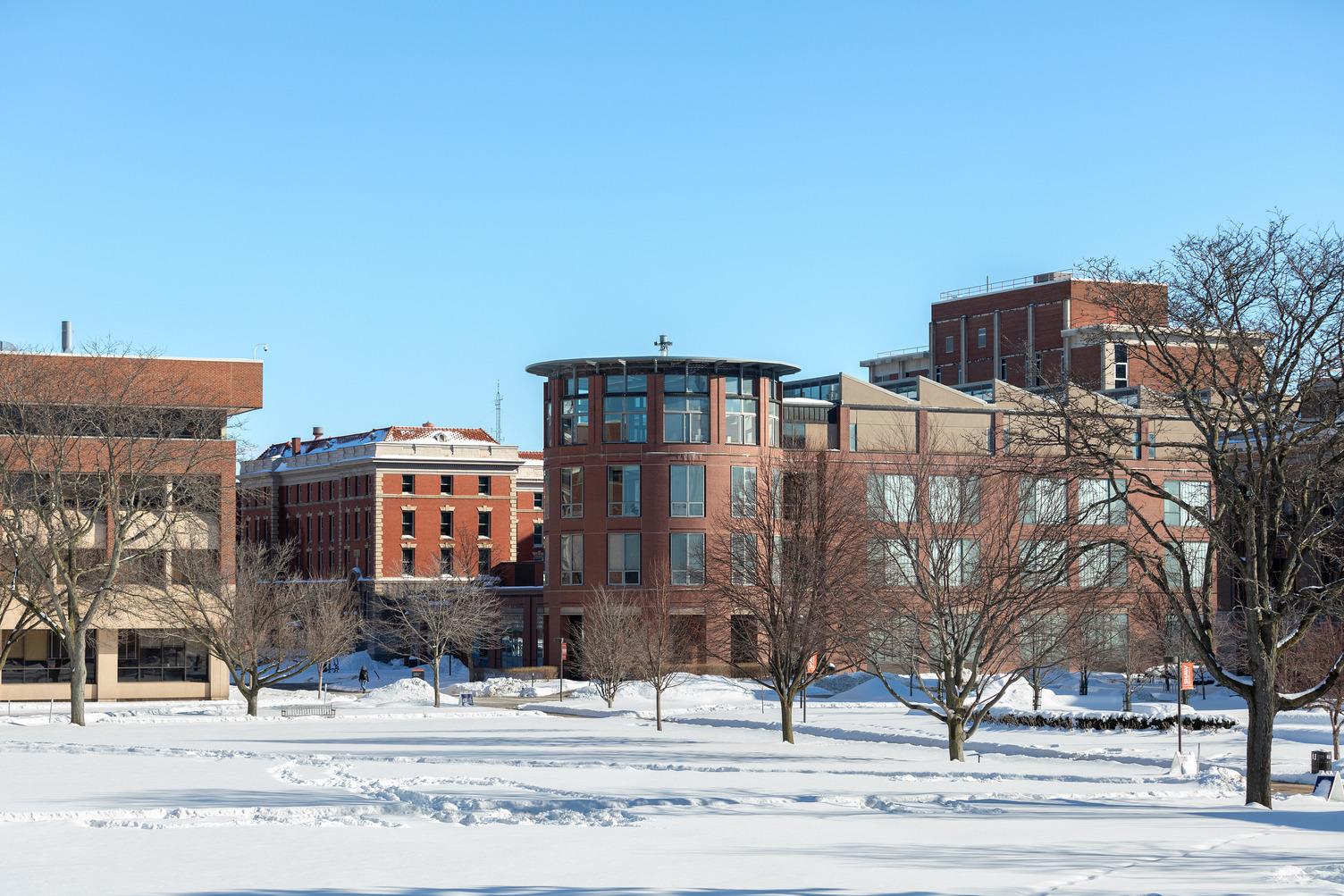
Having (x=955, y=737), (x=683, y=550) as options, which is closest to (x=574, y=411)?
(x=683, y=550)

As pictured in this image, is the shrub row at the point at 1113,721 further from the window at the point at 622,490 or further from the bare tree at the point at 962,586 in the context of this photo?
the window at the point at 622,490

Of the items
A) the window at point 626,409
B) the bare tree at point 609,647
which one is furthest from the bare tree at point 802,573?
the window at point 626,409

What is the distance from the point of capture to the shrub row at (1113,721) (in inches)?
1914

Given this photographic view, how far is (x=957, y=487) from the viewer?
129ft

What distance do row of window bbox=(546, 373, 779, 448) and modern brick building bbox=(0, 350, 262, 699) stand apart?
66.9 feet

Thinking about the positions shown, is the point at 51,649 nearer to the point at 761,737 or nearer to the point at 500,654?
the point at 761,737

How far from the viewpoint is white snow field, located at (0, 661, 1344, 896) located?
1485 centimetres

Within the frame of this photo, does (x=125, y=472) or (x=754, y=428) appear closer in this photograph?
(x=125, y=472)

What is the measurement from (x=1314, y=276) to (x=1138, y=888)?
13912mm

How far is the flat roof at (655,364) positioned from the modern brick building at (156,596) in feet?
64.8

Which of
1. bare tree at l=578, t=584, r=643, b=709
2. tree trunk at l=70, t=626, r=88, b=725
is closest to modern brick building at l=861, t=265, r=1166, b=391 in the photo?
bare tree at l=578, t=584, r=643, b=709

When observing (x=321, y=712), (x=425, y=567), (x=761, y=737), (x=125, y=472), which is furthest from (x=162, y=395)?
(x=425, y=567)

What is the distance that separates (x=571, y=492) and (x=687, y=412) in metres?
8.08

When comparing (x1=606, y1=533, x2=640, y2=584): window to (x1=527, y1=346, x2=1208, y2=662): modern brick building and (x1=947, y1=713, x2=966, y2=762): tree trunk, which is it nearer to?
(x1=527, y1=346, x2=1208, y2=662): modern brick building
